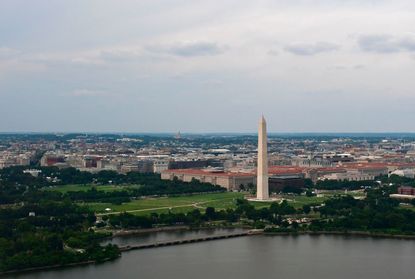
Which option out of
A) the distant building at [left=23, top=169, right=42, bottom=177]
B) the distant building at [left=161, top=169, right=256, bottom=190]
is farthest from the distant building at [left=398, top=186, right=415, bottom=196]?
the distant building at [left=23, top=169, right=42, bottom=177]

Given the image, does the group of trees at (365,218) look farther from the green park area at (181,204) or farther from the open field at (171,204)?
the open field at (171,204)

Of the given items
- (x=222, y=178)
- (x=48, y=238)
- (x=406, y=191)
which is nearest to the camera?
(x=48, y=238)

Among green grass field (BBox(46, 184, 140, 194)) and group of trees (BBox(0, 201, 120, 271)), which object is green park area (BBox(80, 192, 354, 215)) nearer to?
group of trees (BBox(0, 201, 120, 271))

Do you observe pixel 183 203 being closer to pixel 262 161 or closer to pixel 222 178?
pixel 262 161

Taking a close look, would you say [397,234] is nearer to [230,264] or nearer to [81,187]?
[230,264]

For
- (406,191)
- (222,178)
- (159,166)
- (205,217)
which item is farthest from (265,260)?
(159,166)

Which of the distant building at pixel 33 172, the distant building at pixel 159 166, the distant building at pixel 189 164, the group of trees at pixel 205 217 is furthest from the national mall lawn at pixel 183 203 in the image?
the distant building at pixel 189 164
